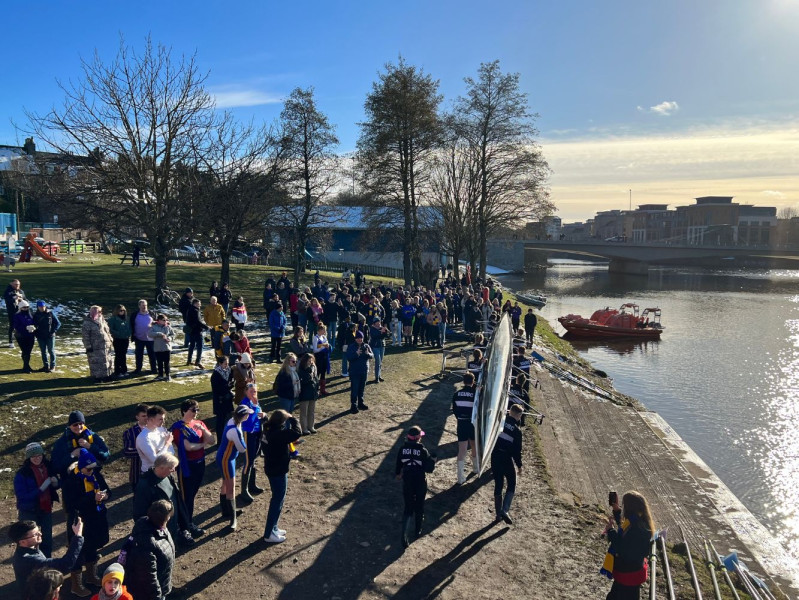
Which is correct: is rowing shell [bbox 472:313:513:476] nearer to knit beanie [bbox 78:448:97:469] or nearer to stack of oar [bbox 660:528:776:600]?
stack of oar [bbox 660:528:776:600]

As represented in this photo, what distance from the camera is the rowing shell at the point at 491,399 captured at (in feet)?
26.2

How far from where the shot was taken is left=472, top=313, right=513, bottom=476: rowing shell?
800 cm

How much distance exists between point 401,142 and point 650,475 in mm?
24444

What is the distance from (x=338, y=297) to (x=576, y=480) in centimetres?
1069

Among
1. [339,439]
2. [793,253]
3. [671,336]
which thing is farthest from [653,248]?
[339,439]

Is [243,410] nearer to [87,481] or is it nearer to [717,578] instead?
[87,481]

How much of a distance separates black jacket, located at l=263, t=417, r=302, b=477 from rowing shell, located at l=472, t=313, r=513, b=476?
265 cm

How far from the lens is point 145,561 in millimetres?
4828

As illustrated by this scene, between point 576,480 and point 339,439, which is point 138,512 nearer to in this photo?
point 339,439

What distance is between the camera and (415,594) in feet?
22.2

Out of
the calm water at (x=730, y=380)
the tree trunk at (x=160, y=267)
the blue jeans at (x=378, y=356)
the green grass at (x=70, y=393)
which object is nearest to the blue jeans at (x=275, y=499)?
the green grass at (x=70, y=393)

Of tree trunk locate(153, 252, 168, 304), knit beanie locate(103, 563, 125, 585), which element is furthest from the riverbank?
tree trunk locate(153, 252, 168, 304)

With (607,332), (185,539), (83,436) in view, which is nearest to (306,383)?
(185,539)

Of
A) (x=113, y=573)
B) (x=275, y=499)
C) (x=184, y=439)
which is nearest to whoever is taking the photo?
(x=113, y=573)
